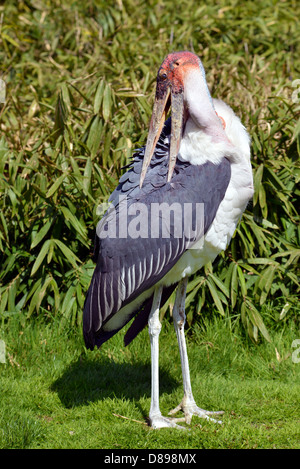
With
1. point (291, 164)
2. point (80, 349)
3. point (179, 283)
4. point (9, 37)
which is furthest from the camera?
point (9, 37)

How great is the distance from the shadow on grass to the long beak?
52.6 inches

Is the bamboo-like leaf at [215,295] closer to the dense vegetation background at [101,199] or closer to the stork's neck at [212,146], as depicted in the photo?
the dense vegetation background at [101,199]

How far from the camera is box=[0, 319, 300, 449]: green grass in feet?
10.9

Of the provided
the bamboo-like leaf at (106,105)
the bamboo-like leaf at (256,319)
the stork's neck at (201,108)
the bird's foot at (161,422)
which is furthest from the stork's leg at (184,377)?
the bamboo-like leaf at (106,105)

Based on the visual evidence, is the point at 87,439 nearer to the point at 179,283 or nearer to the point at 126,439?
the point at 126,439

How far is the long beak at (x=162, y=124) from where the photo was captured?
3.38m

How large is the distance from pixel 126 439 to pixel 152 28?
16.4 ft

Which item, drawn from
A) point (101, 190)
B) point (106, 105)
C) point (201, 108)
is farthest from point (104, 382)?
point (106, 105)

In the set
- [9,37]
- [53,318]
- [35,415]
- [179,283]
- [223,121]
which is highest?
[9,37]

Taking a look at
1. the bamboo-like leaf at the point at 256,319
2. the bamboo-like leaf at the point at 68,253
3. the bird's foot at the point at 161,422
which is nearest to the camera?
the bird's foot at the point at 161,422

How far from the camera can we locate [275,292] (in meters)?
4.75

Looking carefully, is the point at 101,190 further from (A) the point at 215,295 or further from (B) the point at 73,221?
(A) the point at 215,295

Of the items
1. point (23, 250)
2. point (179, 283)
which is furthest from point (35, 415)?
point (23, 250)

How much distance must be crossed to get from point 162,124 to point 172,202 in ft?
1.63
